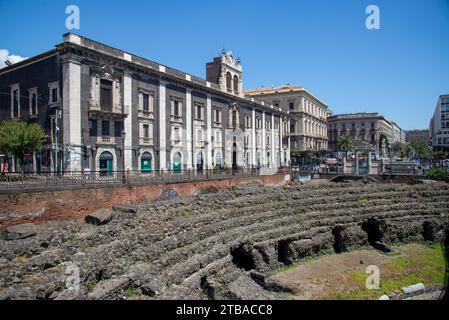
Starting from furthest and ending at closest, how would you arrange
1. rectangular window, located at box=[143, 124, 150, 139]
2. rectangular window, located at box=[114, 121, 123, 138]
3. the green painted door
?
rectangular window, located at box=[143, 124, 150, 139], the green painted door, rectangular window, located at box=[114, 121, 123, 138]

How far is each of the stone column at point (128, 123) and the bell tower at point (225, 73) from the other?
17227 millimetres

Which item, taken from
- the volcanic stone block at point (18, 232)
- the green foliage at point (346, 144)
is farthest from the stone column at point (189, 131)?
the green foliage at point (346, 144)

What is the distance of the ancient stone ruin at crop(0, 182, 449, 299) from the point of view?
889cm

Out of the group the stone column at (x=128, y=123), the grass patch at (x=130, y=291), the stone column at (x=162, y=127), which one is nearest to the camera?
the grass patch at (x=130, y=291)

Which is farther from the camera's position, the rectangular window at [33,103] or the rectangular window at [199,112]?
the rectangular window at [199,112]

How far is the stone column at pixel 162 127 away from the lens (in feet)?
112

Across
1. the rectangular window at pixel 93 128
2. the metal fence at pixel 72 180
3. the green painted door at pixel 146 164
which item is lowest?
the metal fence at pixel 72 180

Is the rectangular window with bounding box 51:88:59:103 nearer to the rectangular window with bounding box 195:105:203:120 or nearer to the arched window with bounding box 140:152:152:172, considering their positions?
the arched window with bounding box 140:152:152:172

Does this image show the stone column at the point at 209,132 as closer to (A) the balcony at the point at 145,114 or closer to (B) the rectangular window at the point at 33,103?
(A) the balcony at the point at 145,114

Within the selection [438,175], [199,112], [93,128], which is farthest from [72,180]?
[438,175]

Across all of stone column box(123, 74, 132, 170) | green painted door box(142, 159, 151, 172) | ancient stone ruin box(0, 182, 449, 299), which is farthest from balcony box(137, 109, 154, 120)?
ancient stone ruin box(0, 182, 449, 299)

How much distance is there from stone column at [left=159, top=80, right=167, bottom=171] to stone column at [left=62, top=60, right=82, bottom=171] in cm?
921
